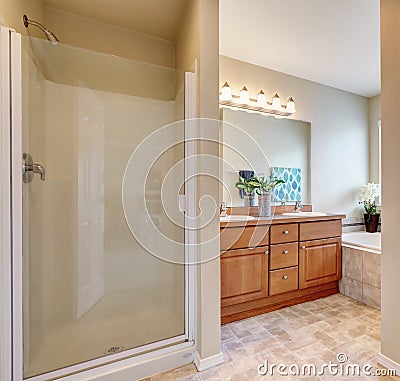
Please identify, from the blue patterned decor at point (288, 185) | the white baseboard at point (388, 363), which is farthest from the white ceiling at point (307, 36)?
the white baseboard at point (388, 363)

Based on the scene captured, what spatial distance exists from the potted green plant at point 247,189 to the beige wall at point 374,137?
213 centimetres

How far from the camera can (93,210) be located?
6.06 ft

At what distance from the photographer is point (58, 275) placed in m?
1.65

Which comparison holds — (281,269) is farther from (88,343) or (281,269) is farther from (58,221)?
(58,221)

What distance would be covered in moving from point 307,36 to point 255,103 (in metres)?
0.75

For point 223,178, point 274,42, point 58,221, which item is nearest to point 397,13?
point 274,42

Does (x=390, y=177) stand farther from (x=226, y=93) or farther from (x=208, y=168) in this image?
(x=226, y=93)

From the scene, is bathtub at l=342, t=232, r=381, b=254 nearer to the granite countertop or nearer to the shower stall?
the granite countertop

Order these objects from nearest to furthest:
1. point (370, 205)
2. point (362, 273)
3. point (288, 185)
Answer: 1. point (362, 273)
2. point (288, 185)
3. point (370, 205)

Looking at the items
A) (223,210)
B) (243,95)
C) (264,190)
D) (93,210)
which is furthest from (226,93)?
(93,210)

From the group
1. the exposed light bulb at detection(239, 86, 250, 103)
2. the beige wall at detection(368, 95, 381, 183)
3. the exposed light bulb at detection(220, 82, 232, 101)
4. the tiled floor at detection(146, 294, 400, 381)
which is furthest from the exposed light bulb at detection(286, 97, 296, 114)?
the tiled floor at detection(146, 294, 400, 381)

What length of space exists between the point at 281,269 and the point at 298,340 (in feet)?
1.91

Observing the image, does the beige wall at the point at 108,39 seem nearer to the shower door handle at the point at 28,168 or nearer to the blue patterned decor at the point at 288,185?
the shower door handle at the point at 28,168

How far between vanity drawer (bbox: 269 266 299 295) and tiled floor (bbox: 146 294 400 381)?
0.21 m
